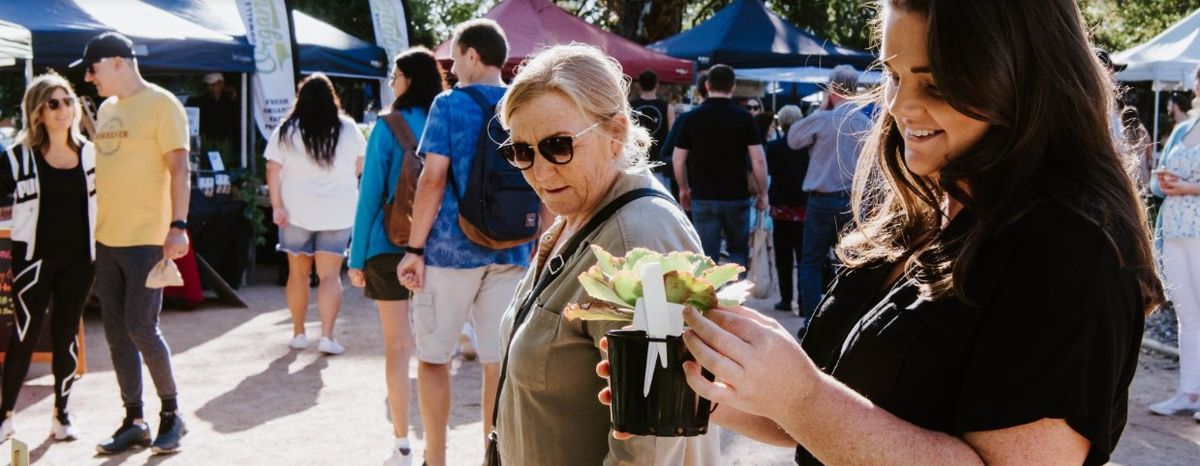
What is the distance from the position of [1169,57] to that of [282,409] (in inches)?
438

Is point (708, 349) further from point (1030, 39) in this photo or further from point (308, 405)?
point (308, 405)

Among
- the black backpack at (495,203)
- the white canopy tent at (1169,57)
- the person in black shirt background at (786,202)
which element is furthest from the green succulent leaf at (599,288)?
the white canopy tent at (1169,57)

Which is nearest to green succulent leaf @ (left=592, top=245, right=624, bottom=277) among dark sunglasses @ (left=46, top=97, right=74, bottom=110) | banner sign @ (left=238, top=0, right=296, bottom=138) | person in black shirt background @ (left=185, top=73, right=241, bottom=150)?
dark sunglasses @ (left=46, top=97, right=74, bottom=110)

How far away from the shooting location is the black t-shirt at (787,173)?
908cm

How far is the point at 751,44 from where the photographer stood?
1566 cm

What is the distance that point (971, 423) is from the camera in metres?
1.32

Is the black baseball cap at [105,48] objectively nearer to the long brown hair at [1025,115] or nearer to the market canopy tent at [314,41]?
the long brown hair at [1025,115]

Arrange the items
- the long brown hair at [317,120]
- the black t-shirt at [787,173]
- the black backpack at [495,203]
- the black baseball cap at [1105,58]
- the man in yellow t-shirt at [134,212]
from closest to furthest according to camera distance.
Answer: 1. the black baseball cap at [1105,58]
2. the black backpack at [495,203]
3. the man in yellow t-shirt at [134,212]
4. the long brown hair at [317,120]
5. the black t-shirt at [787,173]

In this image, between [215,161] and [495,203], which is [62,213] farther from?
[215,161]

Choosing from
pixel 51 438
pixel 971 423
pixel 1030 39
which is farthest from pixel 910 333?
pixel 51 438

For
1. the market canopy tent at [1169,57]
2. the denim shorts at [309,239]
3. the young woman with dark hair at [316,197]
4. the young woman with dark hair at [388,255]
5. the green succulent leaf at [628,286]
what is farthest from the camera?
Result: the market canopy tent at [1169,57]

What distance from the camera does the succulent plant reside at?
1438mm

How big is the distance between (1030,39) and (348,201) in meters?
6.82

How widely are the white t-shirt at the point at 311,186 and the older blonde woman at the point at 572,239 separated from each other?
515 centimetres
